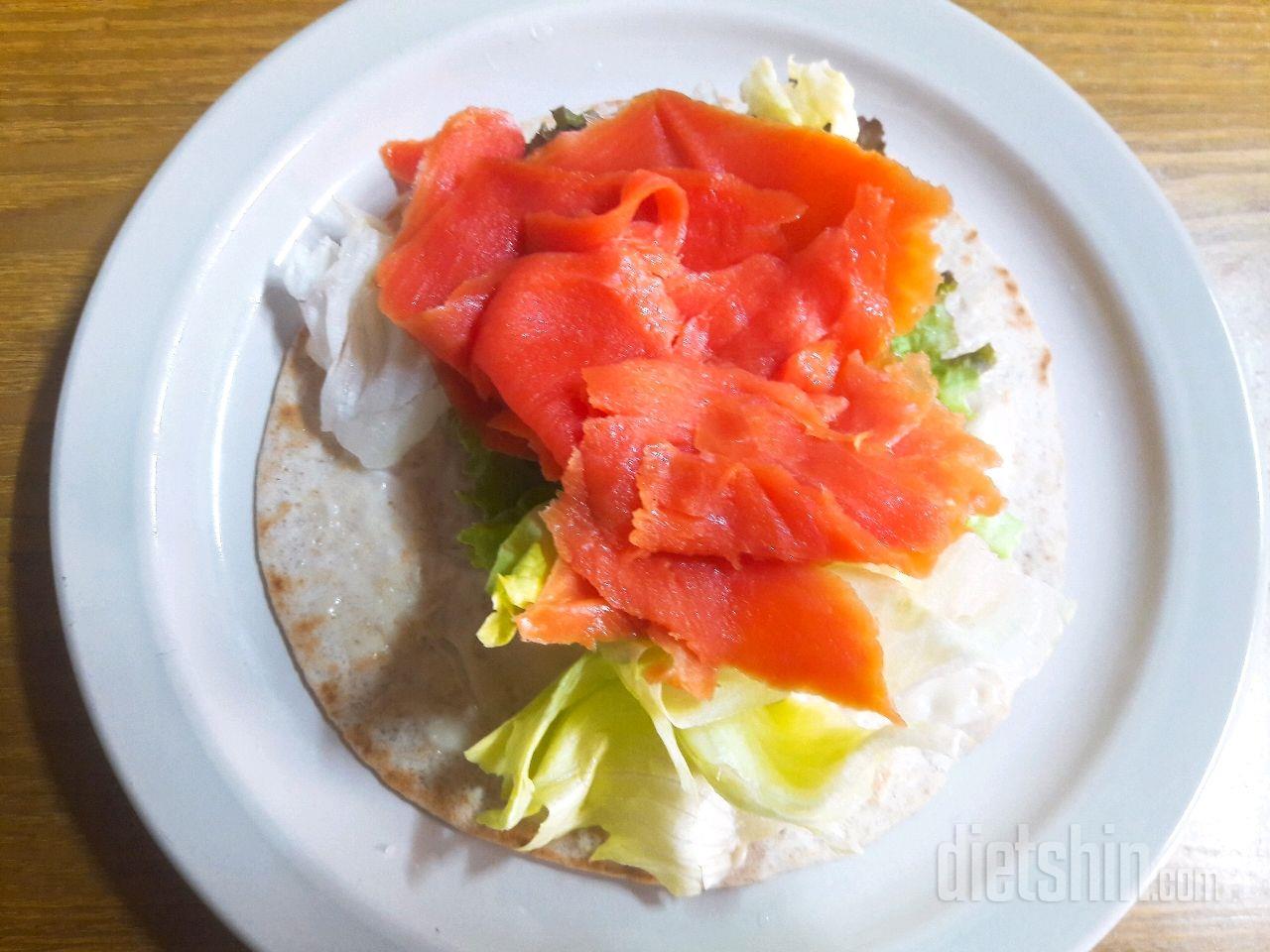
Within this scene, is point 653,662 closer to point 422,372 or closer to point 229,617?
point 422,372

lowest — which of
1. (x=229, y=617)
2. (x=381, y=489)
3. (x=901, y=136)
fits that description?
(x=229, y=617)

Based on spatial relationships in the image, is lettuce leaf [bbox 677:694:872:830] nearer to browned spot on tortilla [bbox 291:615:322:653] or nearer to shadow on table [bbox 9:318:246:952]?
browned spot on tortilla [bbox 291:615:322:653]

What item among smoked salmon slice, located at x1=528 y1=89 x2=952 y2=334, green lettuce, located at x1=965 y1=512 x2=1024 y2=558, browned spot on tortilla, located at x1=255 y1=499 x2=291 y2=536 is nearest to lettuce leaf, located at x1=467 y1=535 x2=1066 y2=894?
green lettuce, located at x1=965 y1=512 x2=1024 y2=558

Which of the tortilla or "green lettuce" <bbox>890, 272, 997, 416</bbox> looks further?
"green lettuce" <bbox>890, 272, 997, 416</bbox>

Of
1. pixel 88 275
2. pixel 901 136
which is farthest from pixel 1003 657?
pixel 88 275

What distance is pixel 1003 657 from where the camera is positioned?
1.48m

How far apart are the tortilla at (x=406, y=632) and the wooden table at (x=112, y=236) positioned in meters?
0.42

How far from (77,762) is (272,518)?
0.55 metres

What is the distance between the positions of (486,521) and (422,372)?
31cm

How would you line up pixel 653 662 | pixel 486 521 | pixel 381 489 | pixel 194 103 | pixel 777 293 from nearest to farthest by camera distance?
pixel 653 662 < pixel 777 293 < pixel 486 521 < pixel 381 489 < pixel 194 103

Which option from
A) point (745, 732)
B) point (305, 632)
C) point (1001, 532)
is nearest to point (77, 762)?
point (305, 632)

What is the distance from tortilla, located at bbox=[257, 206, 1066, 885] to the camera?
1648mm

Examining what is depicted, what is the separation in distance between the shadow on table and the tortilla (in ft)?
1.25

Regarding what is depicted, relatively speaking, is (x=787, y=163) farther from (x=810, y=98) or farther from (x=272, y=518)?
A: (x=272, y=518)
